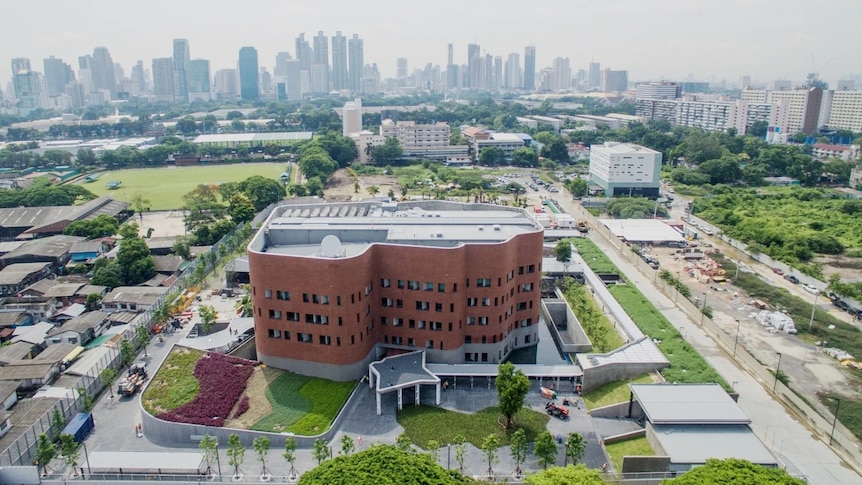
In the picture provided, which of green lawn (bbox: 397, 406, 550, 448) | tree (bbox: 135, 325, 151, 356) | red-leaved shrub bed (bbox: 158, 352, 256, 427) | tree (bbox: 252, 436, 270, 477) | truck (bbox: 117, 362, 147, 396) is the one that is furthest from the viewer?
tree (bbox: 135, 325, 151, 356)

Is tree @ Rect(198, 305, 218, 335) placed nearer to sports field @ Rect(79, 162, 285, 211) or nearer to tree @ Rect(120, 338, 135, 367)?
tree @ Rect(120, 338, 135, 367)

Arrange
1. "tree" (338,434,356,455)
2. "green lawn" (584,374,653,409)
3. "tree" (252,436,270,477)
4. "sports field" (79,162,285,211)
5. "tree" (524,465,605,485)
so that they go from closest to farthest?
"tree" (524,465,605,485)
"tree" (338,434,356,455)
"tree" (252,436,270,477)
"green lawn" (584,374,653,409)
"sports field" (79,162,285,211)

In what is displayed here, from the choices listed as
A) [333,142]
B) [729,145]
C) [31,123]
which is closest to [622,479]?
[333,142]

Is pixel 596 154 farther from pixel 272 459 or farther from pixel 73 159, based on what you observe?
pixel 73 159

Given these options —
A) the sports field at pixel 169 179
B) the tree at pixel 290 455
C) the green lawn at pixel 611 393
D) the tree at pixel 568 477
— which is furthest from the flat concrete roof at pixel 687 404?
the sports field at pixel 169 179

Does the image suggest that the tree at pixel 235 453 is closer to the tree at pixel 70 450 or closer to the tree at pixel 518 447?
the tree at pixel 70 450

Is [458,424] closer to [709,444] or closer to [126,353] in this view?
[709,444]

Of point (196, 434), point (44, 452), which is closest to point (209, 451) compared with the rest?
point (196, 434)

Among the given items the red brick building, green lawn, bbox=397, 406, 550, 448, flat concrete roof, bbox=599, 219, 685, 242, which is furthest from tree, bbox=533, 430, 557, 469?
flat concrete roof, bbox=599, 219, 685, 242
